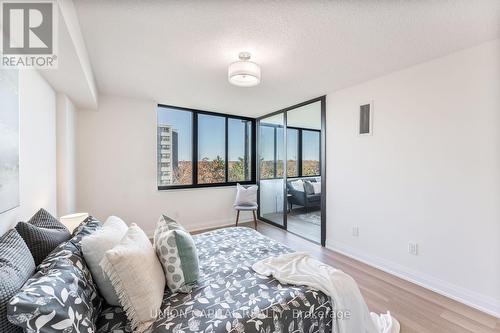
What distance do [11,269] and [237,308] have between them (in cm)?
102

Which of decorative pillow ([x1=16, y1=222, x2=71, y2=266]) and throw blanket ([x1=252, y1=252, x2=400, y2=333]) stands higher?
→ decorative pillow ([x1=16, y1=222, x2=71, y2=266])

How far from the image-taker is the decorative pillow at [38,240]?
123cm

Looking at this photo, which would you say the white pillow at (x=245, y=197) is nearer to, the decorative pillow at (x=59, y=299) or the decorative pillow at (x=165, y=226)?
the decorative pillow at (x=165, y=226)

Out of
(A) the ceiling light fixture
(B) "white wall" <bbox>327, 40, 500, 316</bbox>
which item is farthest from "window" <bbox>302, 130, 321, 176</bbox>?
(A) the ceiling light fixture

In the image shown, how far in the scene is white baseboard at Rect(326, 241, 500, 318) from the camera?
75.3 inches

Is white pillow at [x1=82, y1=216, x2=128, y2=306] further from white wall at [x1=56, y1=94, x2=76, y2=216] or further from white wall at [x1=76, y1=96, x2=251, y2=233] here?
white wall at [x1=76, y1=96, x2=251, y2=233]

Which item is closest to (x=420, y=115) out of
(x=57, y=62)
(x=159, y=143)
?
(x=57, y=62)

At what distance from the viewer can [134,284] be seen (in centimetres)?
Answer: 109

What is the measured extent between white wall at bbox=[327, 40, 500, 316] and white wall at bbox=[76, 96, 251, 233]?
305cm

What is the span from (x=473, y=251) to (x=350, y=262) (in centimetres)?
121

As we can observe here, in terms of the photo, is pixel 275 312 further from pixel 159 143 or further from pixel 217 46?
pixel 159 143

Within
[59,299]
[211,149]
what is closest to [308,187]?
[211,149]

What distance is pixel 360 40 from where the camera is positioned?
1.91 m

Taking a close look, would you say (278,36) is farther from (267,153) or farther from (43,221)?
(267,153)
